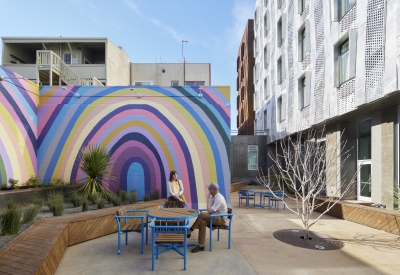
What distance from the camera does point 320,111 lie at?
11.1 meters

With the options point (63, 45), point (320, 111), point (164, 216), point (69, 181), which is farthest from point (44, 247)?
point (63, 45)

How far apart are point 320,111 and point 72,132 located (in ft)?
33.0

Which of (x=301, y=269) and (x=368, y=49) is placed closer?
(x=301, y=269)

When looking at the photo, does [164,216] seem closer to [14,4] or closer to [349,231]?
[349,231]

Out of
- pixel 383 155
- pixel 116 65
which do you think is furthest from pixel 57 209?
pixel 116 65

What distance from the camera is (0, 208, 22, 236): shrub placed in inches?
181

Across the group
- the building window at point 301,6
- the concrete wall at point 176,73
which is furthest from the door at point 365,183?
the concrete wall at point 176,73

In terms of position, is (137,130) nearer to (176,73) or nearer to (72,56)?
(176,73)

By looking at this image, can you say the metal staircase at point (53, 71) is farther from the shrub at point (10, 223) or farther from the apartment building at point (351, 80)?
the apartment building at point (351, 80)

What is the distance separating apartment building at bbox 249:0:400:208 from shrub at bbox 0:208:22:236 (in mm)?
8684

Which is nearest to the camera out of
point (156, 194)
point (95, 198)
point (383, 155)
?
point (95, 198)

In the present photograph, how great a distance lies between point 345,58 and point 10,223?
10.9 m

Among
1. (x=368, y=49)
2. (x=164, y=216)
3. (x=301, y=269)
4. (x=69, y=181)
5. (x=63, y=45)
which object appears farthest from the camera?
(x=63, y=45)

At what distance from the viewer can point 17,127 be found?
9273 mm
